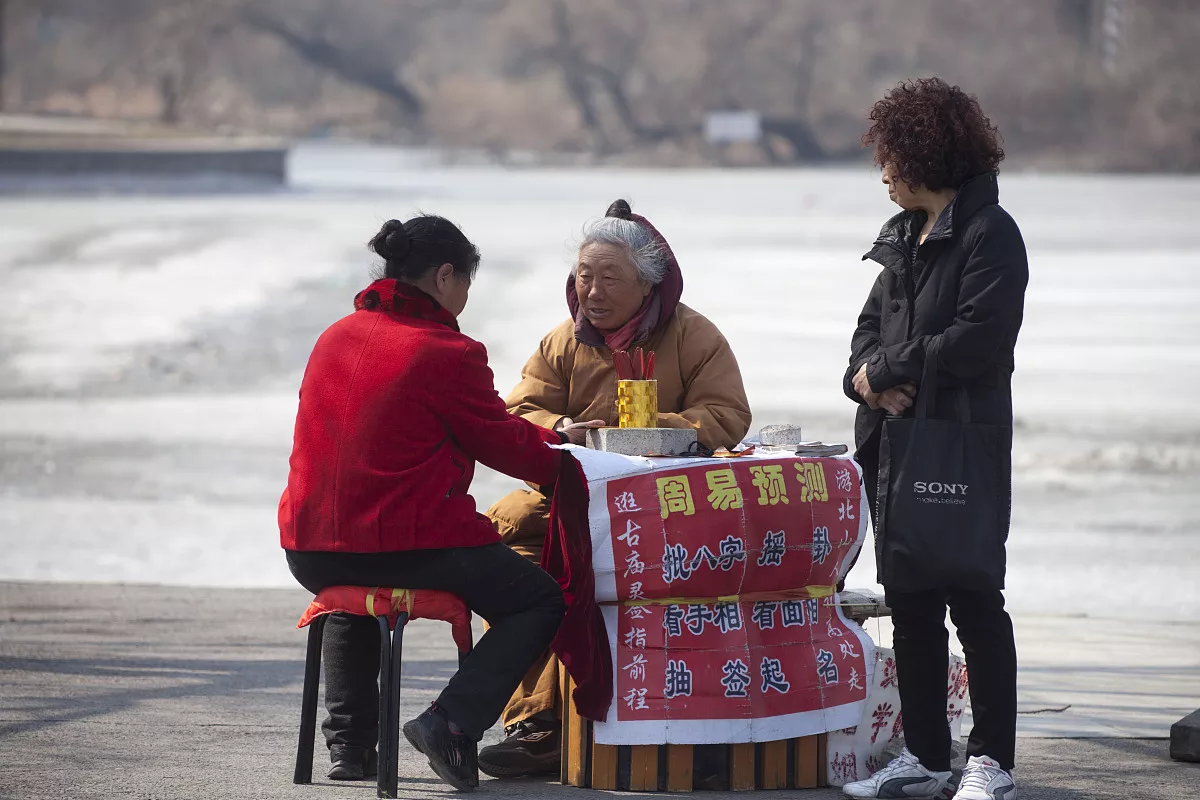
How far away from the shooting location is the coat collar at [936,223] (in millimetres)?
3605

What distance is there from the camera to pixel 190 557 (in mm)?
7477

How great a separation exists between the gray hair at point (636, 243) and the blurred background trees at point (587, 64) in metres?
59.0

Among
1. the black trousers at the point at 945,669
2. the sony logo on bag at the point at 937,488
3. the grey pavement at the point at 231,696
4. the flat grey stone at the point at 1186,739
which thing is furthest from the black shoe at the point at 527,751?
the flat grey stone at the point at 1186,739

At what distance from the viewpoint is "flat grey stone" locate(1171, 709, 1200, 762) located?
13.4ft

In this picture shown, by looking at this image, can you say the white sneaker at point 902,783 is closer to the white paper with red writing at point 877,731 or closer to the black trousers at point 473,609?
the white paper with red writing at point 877,731

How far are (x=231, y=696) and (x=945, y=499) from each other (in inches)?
85.7

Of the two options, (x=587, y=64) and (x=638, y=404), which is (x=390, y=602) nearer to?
(x=638, y=404)

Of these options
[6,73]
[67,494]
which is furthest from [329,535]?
[6,73]

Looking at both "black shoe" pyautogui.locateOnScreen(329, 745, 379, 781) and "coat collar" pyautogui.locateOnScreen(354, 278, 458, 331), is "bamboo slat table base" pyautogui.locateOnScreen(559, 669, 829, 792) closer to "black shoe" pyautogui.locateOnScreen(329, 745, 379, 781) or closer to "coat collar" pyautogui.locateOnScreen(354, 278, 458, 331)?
"black shoe" pyautogui.locateOnScreen(329, 745, 379, 781)

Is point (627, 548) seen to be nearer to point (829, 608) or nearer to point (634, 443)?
point (634, 443)

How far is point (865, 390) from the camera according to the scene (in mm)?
3717

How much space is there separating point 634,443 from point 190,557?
4126mm

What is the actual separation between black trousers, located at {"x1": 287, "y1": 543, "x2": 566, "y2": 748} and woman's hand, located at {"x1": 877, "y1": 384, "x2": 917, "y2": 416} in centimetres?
82

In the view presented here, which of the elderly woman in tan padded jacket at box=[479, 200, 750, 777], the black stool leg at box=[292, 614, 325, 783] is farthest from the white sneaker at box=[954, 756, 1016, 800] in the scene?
the black stool leg at box=[292, 614, 325, 783]
